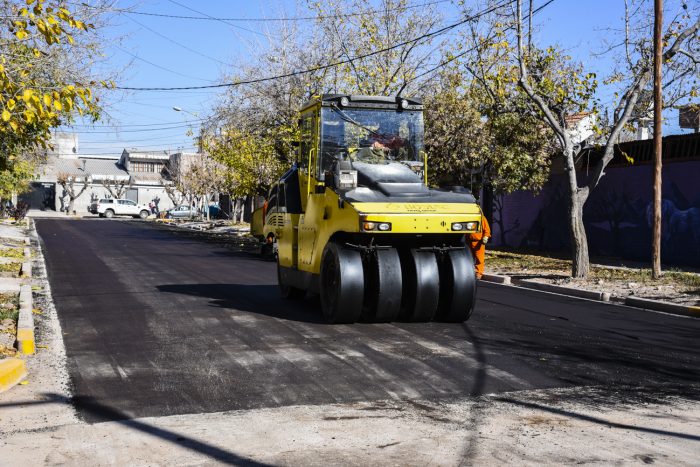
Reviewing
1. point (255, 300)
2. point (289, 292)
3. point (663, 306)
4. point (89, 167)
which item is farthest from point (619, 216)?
point (89, 167)

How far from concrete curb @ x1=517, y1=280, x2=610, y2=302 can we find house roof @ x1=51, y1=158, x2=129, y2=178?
7121cm

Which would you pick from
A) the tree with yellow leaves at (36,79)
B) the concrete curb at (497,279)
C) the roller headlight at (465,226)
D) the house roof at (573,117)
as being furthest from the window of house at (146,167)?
the roller headlight at (465,226)

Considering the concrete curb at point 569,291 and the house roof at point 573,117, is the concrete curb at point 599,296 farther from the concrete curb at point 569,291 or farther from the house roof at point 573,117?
the house roof at point 573,117

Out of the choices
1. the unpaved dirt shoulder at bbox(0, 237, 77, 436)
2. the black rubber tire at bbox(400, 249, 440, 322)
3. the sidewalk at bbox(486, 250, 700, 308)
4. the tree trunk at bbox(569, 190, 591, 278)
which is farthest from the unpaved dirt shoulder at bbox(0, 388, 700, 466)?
the tree trunk at bbox(569, 190, 591, 278)

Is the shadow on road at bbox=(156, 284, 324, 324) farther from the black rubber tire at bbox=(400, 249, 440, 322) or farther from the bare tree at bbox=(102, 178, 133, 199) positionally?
the bare tree at bbox=(102, 178, 133, 199)

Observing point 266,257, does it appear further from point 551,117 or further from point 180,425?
point 180,425

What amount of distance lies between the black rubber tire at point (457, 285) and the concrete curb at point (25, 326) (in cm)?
534

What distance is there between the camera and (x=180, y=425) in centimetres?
617

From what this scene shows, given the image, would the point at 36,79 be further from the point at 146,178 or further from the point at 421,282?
the point at 146,178

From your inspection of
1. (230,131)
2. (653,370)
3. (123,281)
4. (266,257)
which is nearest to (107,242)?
(230,131)

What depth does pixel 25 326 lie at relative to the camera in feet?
33.3

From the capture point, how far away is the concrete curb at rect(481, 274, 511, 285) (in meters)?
19.3

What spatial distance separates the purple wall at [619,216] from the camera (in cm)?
2247

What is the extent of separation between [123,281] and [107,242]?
15.4 m
